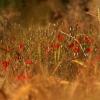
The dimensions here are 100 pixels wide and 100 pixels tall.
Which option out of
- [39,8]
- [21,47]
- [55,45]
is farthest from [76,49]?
[39,8]

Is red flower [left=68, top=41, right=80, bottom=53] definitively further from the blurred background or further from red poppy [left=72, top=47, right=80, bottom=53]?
the blurred background

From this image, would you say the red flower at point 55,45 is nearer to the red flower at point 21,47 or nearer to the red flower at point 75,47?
the red flower at point 75,47

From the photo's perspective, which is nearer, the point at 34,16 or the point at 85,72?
the point at 85,72

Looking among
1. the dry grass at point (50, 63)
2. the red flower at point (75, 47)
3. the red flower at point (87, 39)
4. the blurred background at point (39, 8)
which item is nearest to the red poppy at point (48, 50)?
the dry grass at point (50, 63)

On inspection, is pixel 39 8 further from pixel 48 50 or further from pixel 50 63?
pixel 50 63

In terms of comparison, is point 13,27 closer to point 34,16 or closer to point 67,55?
point 34,16

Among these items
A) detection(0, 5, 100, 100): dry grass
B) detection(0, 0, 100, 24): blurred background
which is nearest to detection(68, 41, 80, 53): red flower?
detection(0, 5, 100, 100): dry grass

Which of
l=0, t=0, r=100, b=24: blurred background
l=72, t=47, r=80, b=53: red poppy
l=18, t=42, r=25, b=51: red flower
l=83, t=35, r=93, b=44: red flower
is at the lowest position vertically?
l=18, t=42, r=25, b=51: red flower

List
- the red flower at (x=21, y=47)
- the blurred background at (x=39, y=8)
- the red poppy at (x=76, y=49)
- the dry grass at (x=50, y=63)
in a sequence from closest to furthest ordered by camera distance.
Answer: the dry grass at (x=50, y=63) → the red poppy at (x=76, y=49) → the red flower at (x=21, y=47) → the blurred background at (x=39, y=8)

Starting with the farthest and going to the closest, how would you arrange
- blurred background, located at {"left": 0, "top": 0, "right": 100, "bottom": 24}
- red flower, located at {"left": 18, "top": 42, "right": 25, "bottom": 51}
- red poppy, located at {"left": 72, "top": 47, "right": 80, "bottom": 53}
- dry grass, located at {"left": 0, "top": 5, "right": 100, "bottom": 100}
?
blurred background, located at {"left": 0, "top": 0, "right": 100, "bottom": 24}, red flower, located at {"left": 18, "top": 42, "right": 25, "bottom": 51}, red poppy, located at {"left": 72, "top": 47, "right": 80, "bottom": 53}, dry grass, located at {"left": 0, "top": 5, "right": 100, "bottom": 100}

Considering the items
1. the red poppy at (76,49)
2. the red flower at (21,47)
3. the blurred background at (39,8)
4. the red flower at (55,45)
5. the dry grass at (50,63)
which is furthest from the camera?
the blurred background at (39,8)

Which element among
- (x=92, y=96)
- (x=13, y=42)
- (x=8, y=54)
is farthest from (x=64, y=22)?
(x=92, y=96)
